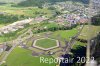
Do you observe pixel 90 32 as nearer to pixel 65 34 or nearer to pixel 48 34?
pixel 65 34

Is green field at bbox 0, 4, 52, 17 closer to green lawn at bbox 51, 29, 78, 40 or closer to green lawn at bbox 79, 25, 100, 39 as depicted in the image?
green lawn at bbox 51, 29, 78, 40

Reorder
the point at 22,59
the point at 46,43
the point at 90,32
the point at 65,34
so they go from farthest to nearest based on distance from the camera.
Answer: the point at 65,34, the point at 90,32, the point at 46,43, the point at 22,59

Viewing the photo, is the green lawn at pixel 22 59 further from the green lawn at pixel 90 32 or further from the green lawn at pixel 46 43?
the green lawn at pixel 90 32

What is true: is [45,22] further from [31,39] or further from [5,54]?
[5,54]

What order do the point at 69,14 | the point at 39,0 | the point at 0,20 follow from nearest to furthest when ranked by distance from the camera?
the point at 0,20 → the point at 69,14 → the point at 39,0

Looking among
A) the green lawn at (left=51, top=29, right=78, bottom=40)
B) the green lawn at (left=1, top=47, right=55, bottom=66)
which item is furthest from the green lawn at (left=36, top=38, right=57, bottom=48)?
the green lawn at (left=1, top=47, right=55, bottom=66)

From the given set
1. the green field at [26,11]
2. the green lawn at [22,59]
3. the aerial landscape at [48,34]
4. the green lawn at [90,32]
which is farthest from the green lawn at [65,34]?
the green field at [26,11]

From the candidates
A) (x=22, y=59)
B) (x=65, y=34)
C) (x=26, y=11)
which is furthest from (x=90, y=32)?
(x=26, y=11)

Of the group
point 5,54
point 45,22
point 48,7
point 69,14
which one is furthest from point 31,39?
point 48,7
